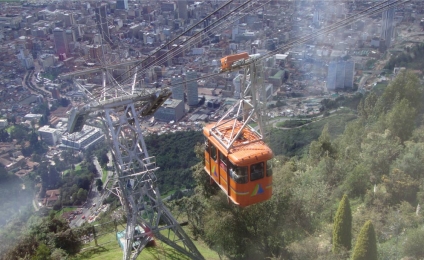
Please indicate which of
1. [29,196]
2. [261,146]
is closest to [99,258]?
[261,146]

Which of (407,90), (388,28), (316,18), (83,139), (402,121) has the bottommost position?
(83,139)

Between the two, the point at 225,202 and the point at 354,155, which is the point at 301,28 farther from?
the point at 225,202

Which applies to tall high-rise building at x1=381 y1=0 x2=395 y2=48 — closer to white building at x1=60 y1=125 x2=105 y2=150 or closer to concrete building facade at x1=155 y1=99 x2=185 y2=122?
concrete building facade at x1=155 y1=99 x2=185 y2=122

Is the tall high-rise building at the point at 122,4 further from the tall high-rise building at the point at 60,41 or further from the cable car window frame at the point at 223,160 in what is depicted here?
the cable car window frame at the point at 223,160

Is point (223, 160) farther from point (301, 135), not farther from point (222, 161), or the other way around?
point (301, 135)

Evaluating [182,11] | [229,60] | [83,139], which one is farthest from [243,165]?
[182,11]

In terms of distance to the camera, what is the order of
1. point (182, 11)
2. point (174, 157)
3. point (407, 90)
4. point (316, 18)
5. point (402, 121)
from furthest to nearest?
point (182, 11), point (316, 18), point (174, 157), point (407, 90), point (402, 121)

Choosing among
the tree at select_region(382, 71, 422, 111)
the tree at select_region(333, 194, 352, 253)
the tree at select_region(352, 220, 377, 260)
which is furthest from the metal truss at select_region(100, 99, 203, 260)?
the tree at select_region(382, 71, 422, 111)
